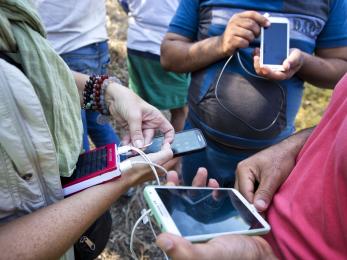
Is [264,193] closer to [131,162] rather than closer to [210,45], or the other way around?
[131,162]

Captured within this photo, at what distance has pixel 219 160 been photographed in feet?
5.15

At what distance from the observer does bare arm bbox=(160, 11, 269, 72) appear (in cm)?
134

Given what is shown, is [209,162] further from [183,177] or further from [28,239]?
[28,239]

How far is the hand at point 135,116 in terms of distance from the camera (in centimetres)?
117

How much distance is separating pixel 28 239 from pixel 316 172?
68 centimetres

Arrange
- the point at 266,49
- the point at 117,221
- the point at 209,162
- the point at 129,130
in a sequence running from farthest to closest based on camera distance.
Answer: the point at 117,221
the point at 209,162
the point at 266,49
the point at 129,130

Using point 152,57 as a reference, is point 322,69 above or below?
above

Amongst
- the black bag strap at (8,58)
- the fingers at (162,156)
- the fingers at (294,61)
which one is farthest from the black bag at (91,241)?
the fingers at (294,61)

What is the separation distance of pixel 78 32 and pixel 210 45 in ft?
2.92

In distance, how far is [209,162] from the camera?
5.28 ft

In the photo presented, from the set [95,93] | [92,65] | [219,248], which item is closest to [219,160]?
[95,93]

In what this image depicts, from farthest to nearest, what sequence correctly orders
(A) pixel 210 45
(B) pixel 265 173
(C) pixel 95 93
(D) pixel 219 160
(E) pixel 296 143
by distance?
(D) pixel 219 160 → (A) pixel 210 45 → (C) pixel 95 93 → (E) pixel 296 143 → (B) pixel 265 173

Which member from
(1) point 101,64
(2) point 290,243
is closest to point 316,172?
(2) point 290,243

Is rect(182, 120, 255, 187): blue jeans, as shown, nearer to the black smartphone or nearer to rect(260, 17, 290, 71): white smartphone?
the black smartphone
